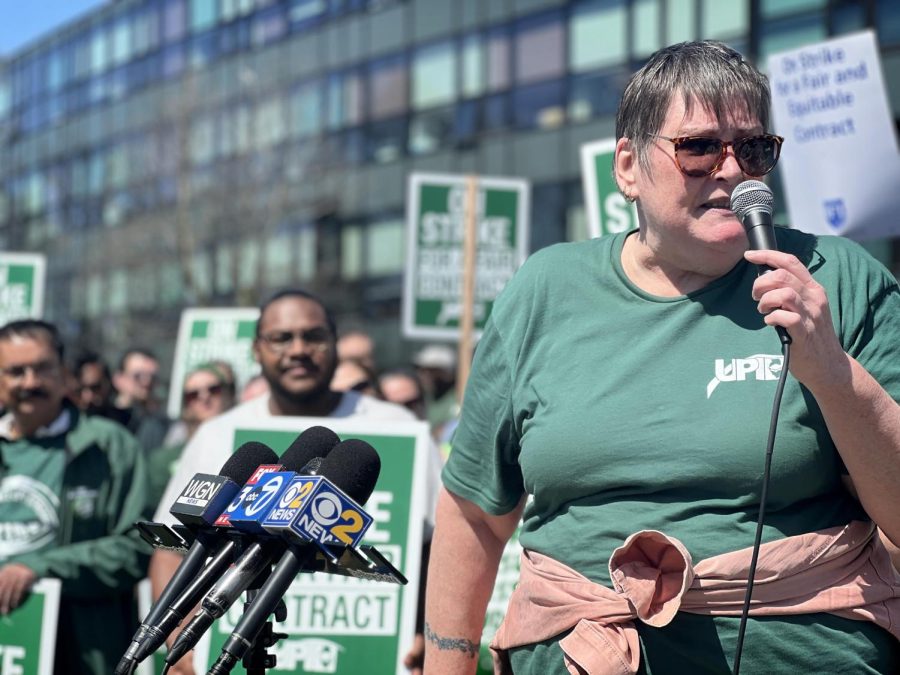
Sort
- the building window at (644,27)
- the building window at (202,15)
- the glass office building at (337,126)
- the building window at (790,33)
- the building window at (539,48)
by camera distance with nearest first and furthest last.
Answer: the building window at (790,33), the building window at (644,27), the glass office building at (337,126), the building window at (539,48), the building window at (202,15)

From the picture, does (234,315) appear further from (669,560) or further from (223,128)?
(223,128)

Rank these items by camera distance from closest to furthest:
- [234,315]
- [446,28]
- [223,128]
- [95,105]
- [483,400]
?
1. [483,400]
2. [234,315]
3. [446,28]
4. [223,128]
5. [95,105]

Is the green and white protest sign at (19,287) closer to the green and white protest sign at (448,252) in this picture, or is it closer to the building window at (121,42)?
the green and white protest sign at (448,252)

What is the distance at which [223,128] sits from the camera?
30.1 m

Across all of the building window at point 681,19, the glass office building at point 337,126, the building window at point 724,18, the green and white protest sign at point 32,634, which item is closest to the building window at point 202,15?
the glass office building at point 337,126

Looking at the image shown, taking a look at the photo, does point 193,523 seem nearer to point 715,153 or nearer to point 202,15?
point 715,153

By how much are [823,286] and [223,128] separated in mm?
28399

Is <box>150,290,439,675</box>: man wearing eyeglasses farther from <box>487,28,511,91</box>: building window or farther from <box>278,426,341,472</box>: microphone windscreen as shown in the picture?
<box>487,28,511,91</box>: building window

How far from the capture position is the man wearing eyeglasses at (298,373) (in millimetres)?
5402

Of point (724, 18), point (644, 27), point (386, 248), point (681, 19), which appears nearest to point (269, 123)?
point (386, 248)

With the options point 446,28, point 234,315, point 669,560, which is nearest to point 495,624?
point 669,560

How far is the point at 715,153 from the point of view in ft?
8.73

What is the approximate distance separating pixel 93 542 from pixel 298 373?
115cm

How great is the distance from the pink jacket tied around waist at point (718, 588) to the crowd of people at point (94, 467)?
2.50 meters
